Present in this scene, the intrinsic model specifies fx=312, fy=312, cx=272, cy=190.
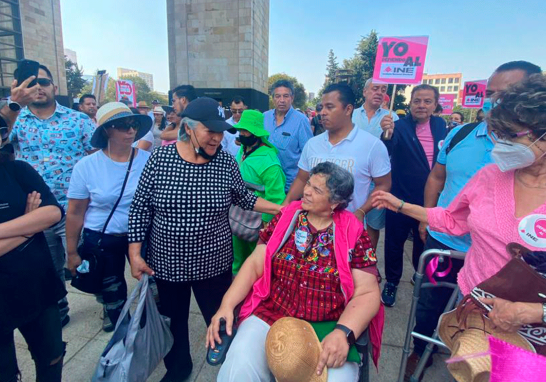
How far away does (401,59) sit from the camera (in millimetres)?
3234

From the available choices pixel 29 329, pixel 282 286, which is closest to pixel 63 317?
pixel 29 329

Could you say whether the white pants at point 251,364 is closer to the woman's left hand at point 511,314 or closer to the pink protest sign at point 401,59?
the woman's left hand at point 511,314

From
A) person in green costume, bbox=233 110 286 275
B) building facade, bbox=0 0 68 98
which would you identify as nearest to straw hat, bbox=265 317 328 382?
person in green costume, bbox=233 110 286 275

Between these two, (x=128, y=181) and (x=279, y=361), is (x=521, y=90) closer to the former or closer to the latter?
(x=279, y=361)

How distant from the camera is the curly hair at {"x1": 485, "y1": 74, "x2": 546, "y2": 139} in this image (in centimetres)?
131

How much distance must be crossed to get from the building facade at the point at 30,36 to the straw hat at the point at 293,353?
61.4 ft

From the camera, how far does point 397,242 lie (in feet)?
11.0

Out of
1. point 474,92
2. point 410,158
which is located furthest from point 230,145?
point 474,92

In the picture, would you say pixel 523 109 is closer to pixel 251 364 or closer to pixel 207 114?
pixel 207 114

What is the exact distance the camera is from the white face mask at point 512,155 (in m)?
1.36

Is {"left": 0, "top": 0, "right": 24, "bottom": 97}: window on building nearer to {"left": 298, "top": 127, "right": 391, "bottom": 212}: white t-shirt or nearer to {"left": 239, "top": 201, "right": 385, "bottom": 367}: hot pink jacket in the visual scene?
{"left": 298, "top": 127, "right": 391, "bottom": 212}: white t-shirt

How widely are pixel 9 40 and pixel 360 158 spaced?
2063cm

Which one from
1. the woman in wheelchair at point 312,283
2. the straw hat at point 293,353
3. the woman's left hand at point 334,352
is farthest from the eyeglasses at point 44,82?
the woman's left hand at point 334,352

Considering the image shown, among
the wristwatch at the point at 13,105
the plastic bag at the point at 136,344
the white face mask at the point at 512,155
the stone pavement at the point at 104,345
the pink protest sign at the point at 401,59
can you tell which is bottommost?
the stone pavement at the point at 104,345
